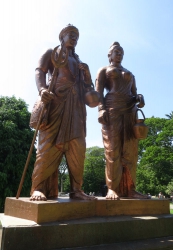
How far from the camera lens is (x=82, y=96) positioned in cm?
498

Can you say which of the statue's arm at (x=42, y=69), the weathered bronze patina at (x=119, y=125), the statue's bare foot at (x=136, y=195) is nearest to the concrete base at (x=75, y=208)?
the statue's bare foot at (x=136, y=195)

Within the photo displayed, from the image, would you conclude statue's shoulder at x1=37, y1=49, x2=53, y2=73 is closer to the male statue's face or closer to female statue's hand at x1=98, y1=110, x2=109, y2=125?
the male statue's face

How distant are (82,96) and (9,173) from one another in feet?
44.2

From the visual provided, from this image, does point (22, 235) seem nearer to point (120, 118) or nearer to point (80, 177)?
point (80, 177)

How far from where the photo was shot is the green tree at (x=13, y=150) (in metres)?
16.6

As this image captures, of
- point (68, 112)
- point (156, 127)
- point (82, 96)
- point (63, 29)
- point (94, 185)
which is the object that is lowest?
point (94, 185)

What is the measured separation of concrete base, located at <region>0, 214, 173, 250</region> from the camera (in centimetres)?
322

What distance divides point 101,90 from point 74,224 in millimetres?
3211

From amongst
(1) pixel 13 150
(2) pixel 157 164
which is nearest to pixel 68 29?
(1) pixel 13 150

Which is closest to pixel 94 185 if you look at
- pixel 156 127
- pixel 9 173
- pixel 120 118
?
pixel 156 127

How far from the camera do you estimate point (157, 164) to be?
35812mm

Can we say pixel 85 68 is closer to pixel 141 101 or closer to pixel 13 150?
pixel 141 101

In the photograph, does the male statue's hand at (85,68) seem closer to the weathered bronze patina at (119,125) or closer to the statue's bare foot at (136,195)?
the weathered bronze patina at (119,125)

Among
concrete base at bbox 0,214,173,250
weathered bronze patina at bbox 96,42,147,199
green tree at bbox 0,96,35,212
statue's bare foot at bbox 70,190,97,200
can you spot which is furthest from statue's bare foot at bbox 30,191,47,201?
green tree at bbox 0,96,35,212
